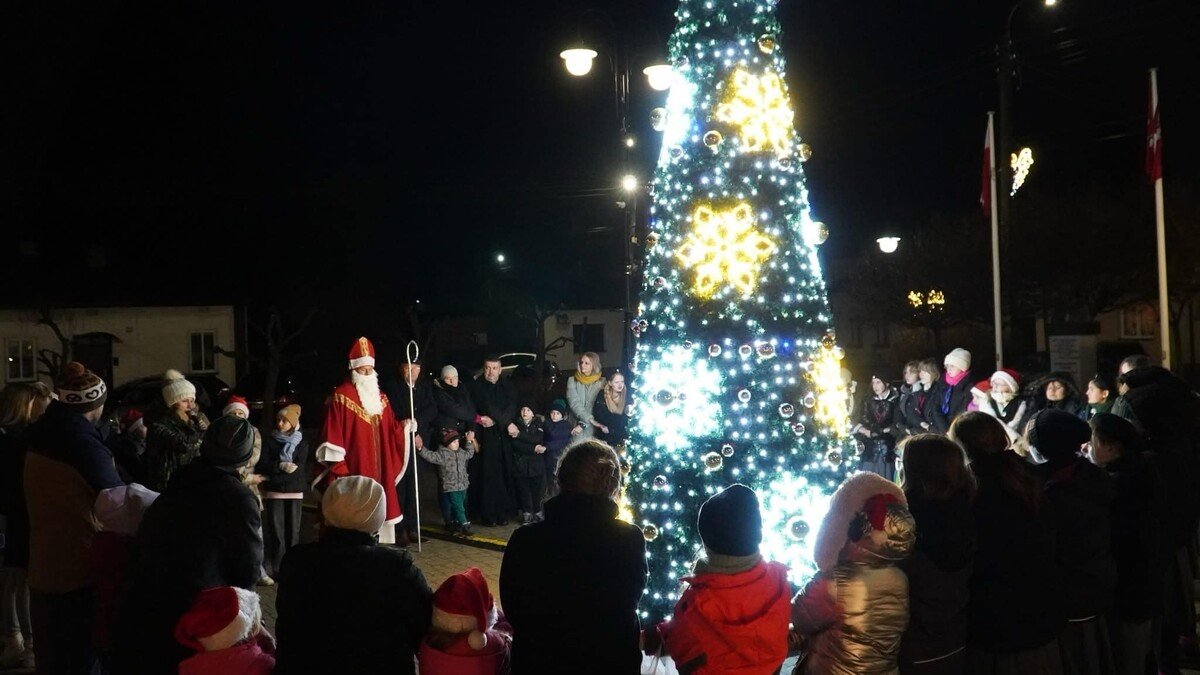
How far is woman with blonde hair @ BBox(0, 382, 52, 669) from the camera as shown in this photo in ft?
21.8

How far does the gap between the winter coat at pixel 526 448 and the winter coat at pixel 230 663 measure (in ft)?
26.8

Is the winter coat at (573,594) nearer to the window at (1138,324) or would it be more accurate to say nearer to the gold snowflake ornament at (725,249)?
the gold snowflake ornament at (725,249)

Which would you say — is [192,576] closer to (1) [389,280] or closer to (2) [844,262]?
(1) [389,280]

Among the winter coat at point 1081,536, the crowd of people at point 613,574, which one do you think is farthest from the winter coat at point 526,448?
the winter coat at point 1081,536

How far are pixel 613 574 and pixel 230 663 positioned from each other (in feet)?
5.15

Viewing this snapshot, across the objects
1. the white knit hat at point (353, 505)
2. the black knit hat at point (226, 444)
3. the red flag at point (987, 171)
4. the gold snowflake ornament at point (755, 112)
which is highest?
the red flag at point (987, 171)

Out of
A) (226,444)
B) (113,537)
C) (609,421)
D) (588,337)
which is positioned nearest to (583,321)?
(588,337)

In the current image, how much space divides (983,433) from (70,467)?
480cm

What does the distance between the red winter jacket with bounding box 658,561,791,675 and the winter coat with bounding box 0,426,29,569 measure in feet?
13.7

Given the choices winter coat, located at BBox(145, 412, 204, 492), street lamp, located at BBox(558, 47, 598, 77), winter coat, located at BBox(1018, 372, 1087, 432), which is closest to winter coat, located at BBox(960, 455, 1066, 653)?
winter coat, located at BBox(145, 412, 204, 492)

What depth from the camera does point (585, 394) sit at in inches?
484

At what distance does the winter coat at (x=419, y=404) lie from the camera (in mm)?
11094

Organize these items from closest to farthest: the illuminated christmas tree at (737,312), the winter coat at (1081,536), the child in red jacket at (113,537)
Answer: the winter coat at (1081,536)
the child in red jacket at (113,537)
the illuminated christmas tree at (737,312)

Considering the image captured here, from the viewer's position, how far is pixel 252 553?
15.2ft
